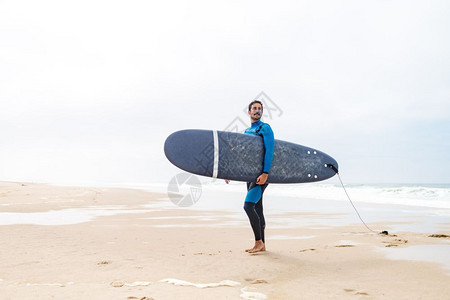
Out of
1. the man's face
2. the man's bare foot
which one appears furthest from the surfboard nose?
the man's bare foot

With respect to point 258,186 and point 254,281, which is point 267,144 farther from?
point 254,281

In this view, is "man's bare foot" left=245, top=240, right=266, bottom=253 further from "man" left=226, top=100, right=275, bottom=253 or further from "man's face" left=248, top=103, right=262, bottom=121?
"man's face" left=248, top=103, right=262, bottom=121

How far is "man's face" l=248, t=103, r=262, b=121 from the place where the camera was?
443cm

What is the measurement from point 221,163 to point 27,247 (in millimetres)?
2658

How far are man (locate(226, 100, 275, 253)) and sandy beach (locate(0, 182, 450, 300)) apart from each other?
260mm

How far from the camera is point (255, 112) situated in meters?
4.46

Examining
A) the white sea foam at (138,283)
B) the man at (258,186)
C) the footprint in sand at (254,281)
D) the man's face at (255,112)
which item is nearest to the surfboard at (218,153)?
the man at (258,186)

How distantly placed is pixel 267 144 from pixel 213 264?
1579mm

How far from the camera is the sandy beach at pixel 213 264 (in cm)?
270

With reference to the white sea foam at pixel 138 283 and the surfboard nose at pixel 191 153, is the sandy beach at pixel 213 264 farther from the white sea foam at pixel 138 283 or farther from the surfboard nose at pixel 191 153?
the surfboard nose at pixel 191 153

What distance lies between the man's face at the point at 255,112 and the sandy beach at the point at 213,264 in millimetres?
1687

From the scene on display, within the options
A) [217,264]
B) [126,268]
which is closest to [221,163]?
[217,264]

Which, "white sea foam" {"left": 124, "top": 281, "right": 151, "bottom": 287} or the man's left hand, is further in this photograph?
the man's left hand

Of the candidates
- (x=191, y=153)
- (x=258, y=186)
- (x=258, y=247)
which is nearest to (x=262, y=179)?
(x=258, y=186)
